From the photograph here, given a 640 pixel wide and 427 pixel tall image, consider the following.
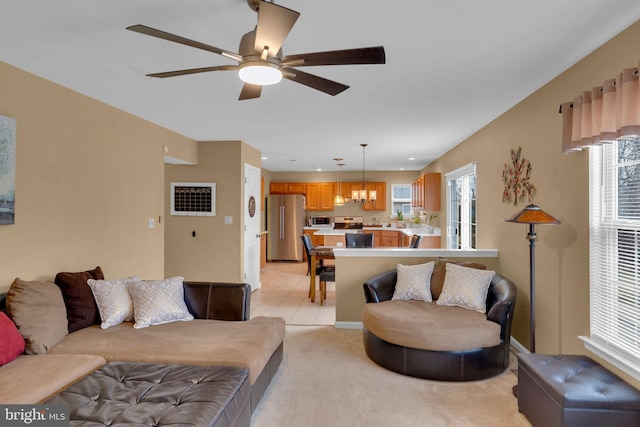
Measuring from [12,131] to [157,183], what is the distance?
74.6 inches

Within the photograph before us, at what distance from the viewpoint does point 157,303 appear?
2.97 meters

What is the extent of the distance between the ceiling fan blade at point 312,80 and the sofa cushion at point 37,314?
2290mm

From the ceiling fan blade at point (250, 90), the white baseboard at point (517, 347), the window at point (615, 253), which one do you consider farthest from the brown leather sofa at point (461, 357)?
the ceiling fan blade at point (250, 90)

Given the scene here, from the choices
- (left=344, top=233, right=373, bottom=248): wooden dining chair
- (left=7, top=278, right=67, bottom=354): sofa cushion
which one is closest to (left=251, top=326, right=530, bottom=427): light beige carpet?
(left=7, top=278, right=67, bottom=354): sofa cushion

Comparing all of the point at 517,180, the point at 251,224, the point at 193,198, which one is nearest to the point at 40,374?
the point at 193,198

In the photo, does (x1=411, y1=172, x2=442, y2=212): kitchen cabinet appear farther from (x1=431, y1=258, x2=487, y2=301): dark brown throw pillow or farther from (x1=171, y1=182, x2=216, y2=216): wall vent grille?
(x1=171, y1=182, x2=216, y2=216): wall vent grille

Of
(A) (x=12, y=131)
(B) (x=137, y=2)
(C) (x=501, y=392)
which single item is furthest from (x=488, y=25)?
(A) (x=12, y=131)

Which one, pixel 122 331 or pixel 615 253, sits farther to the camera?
pixel 122 331

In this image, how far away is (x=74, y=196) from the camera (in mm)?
3238

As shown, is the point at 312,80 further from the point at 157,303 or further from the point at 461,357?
the point at 461,357

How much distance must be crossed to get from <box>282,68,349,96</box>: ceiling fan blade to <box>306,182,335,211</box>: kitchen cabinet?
7.62 m

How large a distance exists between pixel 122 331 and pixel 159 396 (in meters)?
1.14

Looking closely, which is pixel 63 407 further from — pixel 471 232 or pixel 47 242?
pixel 471 232

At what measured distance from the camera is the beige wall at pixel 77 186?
108 inches
